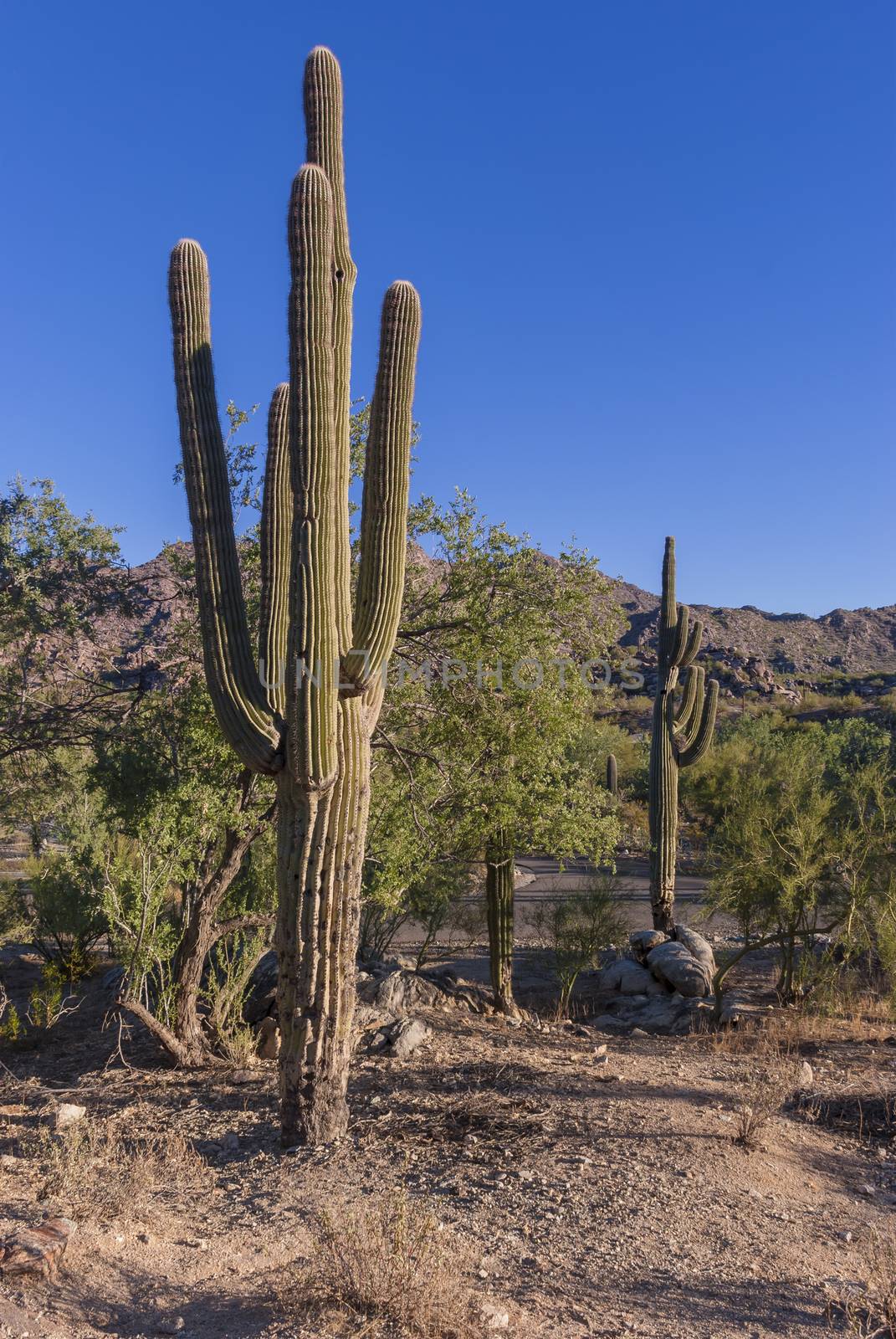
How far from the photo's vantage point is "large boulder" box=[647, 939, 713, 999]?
1189cm

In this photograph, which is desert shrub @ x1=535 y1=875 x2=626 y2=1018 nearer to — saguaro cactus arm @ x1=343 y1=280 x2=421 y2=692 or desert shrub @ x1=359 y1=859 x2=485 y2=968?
desert shrub @ x1=359 y1=859 x2=485 y2=968

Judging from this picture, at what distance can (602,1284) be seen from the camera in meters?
3.83

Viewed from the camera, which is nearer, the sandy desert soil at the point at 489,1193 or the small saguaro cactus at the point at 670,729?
the sandy desert soil at the point at 489,1193

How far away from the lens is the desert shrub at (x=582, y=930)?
12.8 metres

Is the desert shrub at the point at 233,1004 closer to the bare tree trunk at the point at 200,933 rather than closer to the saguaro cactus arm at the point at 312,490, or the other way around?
the bare tree trunk at the point at 200,933

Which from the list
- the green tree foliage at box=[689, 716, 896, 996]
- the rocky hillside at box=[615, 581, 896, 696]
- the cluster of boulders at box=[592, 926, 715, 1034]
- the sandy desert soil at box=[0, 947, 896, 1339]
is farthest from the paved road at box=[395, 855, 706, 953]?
the rocky hillside at box=[615, 581, 896, 696]

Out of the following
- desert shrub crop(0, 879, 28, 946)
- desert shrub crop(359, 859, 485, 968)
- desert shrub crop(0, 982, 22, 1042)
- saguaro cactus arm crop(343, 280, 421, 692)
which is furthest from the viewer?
desert shrub crop(0, 879, 28, 946)

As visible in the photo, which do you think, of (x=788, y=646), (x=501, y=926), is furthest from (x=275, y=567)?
(x=788, y=646)

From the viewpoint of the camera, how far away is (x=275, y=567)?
5859 mm

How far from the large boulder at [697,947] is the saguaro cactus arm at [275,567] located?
9.10m

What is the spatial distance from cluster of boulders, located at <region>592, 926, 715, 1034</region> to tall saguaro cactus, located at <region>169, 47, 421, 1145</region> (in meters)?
5.93

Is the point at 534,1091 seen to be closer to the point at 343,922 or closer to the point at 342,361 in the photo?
the point at 343,922

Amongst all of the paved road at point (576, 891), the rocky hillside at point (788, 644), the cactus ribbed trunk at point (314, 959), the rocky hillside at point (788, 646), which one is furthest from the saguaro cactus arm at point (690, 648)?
the rocky hillside at point (788, 644)

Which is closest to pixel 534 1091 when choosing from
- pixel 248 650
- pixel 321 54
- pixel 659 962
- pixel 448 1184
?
pixel 448 1184
